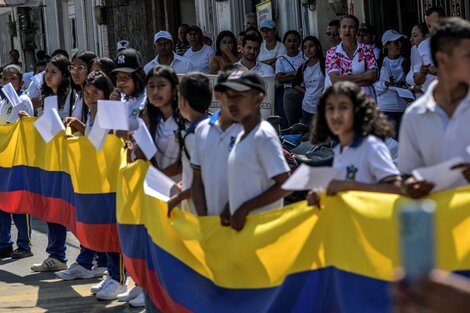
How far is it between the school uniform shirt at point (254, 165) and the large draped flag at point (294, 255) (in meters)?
0.19

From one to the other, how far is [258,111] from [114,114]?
2.15 metres

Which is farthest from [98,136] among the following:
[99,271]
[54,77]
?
[54,77]

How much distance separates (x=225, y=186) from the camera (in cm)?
671

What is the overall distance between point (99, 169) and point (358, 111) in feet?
12.8

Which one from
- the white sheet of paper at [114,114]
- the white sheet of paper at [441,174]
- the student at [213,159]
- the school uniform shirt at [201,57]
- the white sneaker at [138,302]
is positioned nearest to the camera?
the white sheet of paper at [441,174]

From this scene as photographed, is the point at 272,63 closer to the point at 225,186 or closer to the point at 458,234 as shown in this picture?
the point at 225,186

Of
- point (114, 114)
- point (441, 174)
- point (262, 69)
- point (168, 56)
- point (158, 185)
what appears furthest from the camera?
point (168, 56)

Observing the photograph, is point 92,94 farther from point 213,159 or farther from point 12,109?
point 213,159

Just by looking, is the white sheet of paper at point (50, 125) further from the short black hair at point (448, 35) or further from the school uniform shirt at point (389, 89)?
the short black hair at point (448, 35)

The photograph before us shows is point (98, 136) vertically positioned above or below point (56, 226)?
above

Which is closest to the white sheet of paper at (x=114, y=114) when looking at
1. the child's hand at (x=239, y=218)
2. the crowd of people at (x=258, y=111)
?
the crowd of people at (x=258, y=111)

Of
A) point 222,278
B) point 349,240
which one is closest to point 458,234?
point 349,240

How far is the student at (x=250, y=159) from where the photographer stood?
6.23 meters

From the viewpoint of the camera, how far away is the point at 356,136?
587 cm
